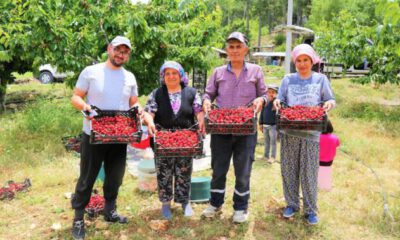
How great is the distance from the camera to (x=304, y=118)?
3.58 meters

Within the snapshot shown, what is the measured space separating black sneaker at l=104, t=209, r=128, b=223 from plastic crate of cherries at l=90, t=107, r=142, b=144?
1.11m

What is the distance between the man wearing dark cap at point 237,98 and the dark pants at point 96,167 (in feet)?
3.25

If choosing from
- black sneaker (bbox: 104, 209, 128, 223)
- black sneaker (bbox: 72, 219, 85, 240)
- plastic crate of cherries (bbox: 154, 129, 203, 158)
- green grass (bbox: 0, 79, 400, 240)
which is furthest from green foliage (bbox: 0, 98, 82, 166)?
plastic crate of cherries (bbox: 154, 129, 203, 158)

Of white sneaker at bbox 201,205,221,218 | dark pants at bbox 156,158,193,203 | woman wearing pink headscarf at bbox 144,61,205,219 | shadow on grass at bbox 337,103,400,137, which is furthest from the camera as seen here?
shadow on grass at bbox 337,103,400,137

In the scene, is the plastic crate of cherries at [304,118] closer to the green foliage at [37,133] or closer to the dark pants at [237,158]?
the dark pants at [237,158]

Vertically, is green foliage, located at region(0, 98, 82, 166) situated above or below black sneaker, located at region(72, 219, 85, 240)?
above

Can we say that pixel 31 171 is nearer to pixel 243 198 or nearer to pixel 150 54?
pixel 150 54

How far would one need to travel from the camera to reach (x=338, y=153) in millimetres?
7332

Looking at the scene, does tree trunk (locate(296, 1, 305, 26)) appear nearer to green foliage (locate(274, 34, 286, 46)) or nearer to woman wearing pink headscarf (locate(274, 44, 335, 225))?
green foliage (locate(274, 34, 286, 46))

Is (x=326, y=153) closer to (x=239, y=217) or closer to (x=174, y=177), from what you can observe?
(x=239, y=217)

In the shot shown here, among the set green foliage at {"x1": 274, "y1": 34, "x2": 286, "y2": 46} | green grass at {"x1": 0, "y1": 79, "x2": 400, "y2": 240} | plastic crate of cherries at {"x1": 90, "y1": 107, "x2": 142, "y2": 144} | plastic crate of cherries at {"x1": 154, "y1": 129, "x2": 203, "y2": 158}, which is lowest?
green grass at {"x1": 0, "y1": 79, "x2": 400, "y2": 240}

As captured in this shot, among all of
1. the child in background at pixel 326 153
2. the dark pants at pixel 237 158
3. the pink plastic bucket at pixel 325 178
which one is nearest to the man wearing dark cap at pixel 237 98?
the dark pants at pixel 237 158

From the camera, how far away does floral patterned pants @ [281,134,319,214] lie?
12.9 feet

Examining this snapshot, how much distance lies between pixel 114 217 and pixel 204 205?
3.71 feet
